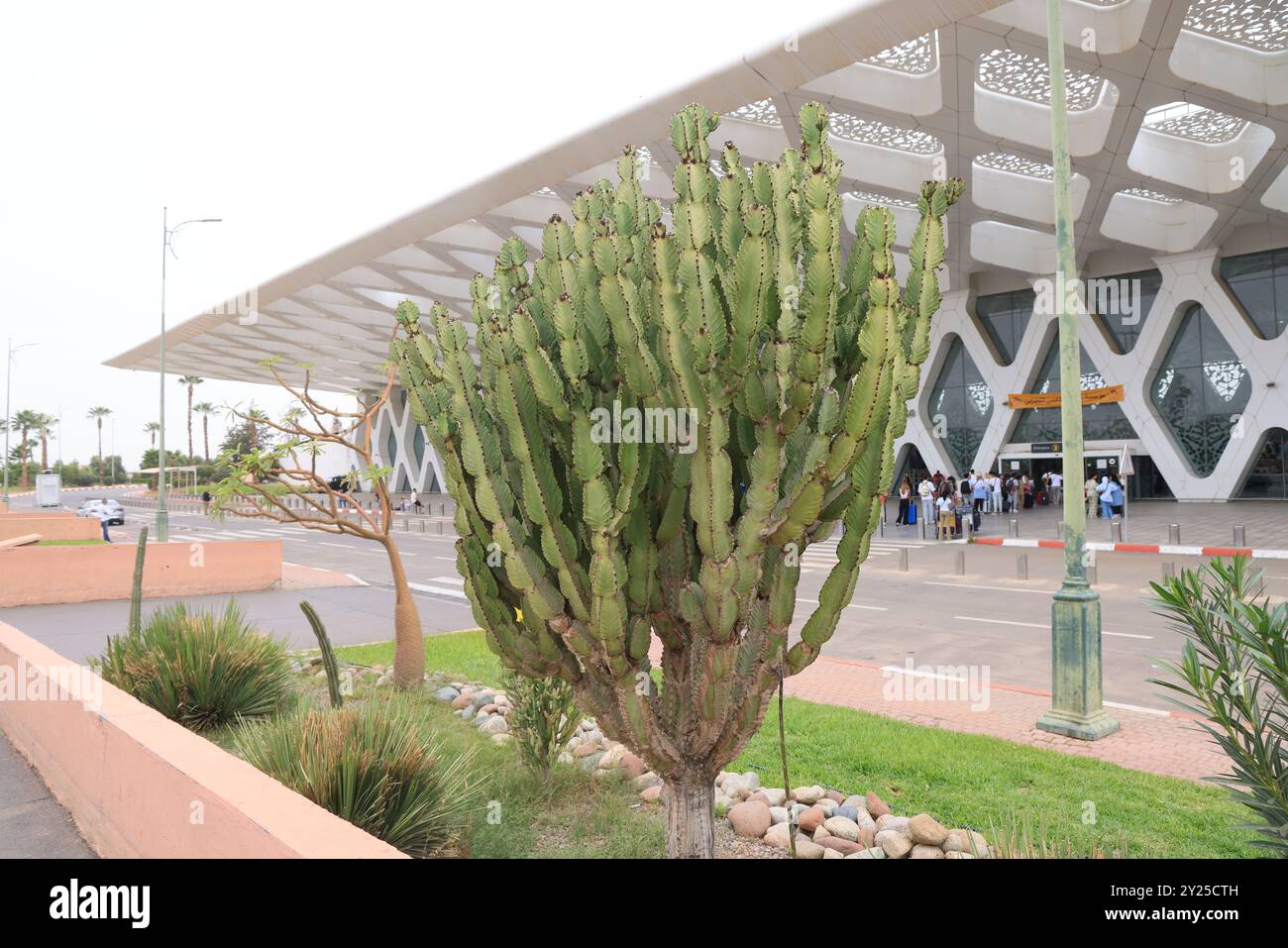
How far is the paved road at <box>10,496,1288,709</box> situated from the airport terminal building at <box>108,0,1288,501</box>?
6121 millimetres

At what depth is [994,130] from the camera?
21859mm

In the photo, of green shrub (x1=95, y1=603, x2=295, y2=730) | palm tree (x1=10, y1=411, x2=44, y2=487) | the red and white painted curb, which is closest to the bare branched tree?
green shrub (x1=95, y1=603, x2=295, y2=730)

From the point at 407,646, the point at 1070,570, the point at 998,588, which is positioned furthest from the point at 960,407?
the point at 407,646

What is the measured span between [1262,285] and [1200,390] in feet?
13.6

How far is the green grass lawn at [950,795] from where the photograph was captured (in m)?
4.54

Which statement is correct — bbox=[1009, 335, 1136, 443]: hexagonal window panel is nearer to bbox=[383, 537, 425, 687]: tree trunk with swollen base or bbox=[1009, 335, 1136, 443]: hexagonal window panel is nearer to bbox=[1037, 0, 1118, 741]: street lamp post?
bbox=[1037, 0, 1118, 741]: street lamp post

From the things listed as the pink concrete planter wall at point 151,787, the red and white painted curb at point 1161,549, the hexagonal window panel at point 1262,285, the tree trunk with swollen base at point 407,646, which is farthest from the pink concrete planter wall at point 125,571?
the hexagonal window panel at point 1262,285

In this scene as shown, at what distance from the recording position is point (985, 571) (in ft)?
56.2

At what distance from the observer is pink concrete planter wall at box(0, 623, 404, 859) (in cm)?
293

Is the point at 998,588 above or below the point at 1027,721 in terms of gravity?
above

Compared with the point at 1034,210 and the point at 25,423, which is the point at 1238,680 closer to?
the point at 1034,210

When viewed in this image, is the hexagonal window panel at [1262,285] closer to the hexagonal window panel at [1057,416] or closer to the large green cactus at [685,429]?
the hexagonal window panel at [1057,416]
